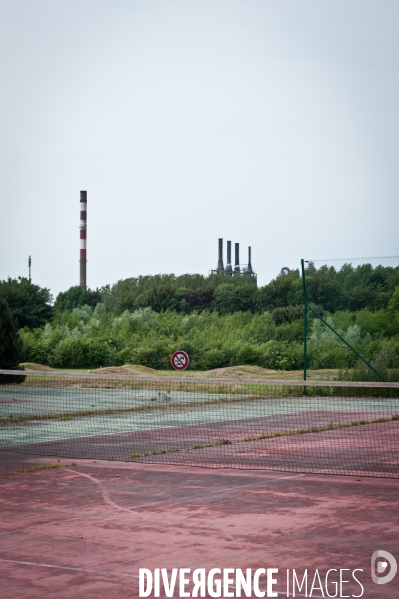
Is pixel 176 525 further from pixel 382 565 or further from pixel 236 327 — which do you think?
pixel 236 327

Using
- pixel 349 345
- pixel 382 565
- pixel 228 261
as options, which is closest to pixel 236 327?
pixel 349 345

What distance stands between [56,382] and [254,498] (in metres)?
25.7

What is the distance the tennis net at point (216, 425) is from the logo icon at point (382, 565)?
443 cm

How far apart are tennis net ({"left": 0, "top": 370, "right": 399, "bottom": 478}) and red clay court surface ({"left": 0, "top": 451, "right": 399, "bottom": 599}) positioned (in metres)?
1.46

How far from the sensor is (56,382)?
3481 centimetres

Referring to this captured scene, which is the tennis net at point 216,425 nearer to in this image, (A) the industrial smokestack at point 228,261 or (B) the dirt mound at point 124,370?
(B) the dirt mound at point 124,370

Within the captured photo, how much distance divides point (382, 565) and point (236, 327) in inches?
1843

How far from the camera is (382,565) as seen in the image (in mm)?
6695

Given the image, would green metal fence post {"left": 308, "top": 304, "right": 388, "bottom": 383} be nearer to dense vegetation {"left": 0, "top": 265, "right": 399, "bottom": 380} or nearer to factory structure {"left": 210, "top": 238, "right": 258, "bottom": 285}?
dense vegetation {"left": 0, "top": 265, "right": 399, "bottom": 380}

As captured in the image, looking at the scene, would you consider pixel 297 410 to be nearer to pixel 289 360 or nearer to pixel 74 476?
pixel 74 476

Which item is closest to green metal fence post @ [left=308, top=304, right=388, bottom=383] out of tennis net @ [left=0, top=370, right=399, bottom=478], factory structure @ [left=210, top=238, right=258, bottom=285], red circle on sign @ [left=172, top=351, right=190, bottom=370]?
tennis net @ [left=0, top=370, right=399, bottom=478]

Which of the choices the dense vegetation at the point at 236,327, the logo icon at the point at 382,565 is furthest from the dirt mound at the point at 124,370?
the logo icon at the point at 382,565

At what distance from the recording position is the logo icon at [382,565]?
635 cm

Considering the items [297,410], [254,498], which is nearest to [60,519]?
[254,498]
